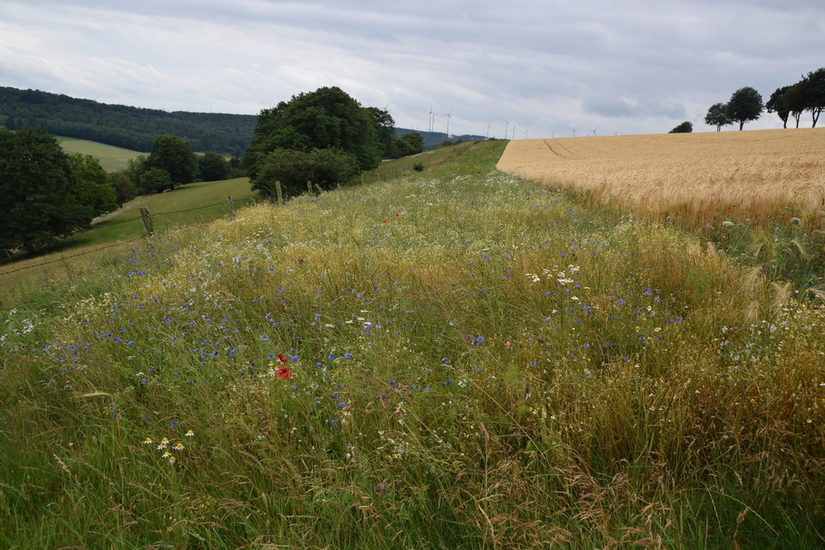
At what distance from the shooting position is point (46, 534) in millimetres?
2371

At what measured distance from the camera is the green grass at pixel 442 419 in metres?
2.18

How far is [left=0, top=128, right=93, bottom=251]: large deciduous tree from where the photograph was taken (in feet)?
131

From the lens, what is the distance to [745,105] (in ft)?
296

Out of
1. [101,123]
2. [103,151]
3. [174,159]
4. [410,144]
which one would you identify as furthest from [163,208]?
[101,123]

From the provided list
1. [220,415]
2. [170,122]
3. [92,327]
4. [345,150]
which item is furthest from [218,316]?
[170,122]

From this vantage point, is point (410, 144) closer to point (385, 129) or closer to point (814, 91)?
point (385, 129)

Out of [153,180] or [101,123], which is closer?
[153,180]

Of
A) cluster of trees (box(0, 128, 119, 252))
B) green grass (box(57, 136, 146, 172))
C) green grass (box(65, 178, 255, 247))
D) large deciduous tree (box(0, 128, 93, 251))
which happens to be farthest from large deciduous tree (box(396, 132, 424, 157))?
green grass (box(57, 136, 146, 172))

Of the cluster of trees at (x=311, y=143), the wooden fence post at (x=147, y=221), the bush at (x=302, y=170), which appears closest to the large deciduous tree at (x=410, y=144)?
the cluster of trees at (x=311, y=143)

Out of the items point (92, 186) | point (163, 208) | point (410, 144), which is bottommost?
point (163, 208)

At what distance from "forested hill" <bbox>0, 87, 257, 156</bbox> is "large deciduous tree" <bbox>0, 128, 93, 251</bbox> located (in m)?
119

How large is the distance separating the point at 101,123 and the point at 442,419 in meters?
208

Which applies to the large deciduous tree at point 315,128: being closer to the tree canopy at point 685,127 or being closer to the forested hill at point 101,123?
the tree canopy at point 685,127

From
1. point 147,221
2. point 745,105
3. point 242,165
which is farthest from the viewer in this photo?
point 745,105
